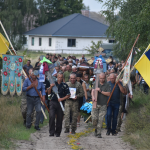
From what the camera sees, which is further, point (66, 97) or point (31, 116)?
point (31, 116)

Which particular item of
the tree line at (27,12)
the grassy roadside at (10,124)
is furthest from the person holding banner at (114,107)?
the tree line at (27,12)

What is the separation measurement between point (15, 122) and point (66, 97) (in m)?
2.29

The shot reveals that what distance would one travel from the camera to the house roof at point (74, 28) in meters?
48.7

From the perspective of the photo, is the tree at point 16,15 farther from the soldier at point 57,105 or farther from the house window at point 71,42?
the soldier at point 57,105

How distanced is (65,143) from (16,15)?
128 ft

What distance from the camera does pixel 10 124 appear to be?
36.5 ft

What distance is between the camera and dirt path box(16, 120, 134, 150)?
9023mm

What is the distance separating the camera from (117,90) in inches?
420

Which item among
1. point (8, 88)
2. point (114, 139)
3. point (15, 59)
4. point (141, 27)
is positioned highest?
point (141, 27)

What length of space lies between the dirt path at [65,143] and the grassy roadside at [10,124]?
0.29 meters

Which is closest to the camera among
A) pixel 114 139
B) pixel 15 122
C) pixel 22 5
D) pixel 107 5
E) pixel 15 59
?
pixel 114 139

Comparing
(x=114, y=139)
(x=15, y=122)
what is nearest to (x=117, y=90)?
(x=114, y=139)

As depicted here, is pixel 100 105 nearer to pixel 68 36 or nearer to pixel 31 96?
pixel 31 96

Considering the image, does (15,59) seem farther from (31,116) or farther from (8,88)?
(31,116)
